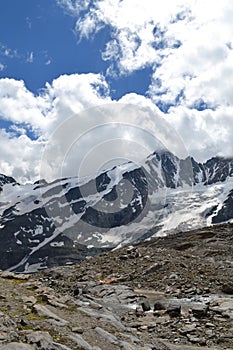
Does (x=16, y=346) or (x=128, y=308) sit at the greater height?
(x=16, y=346)

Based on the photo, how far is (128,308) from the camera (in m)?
25.0

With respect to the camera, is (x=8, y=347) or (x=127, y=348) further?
(x=127, y=348)

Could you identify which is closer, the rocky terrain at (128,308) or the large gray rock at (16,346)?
the large gray rock at (16,346)

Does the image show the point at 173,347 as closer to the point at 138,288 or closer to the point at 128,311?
the point at 128,311

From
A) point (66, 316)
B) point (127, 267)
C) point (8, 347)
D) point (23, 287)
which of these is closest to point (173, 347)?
point (66, 316)

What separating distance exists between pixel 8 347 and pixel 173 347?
20.7 feet

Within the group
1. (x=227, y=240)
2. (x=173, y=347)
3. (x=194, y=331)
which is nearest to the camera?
(x=173, y=347)

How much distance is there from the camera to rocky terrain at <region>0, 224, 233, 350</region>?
15500 millimetres

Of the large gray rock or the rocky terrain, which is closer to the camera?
the large gray rock

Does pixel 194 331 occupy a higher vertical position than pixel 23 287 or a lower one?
lower

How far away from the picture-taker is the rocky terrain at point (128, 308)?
15500mm

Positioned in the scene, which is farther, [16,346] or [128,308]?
[128,308]

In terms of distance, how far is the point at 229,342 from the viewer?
55.5 feet

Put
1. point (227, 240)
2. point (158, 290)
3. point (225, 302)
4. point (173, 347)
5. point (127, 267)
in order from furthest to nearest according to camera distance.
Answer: point (227, 240)
point (127, 267)
point (158, 290)
point (225, 302)
point (173, 347)
